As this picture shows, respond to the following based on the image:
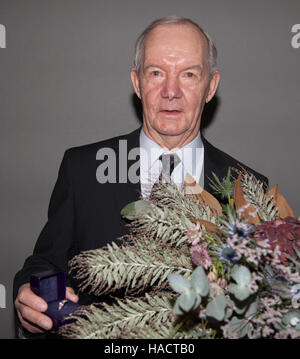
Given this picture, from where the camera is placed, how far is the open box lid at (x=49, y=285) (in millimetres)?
637

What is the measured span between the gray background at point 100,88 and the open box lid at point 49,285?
53.7 inches

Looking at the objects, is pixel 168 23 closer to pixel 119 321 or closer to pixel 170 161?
pixel 170 161

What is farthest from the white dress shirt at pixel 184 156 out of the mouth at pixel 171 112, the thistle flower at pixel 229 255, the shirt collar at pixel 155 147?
the thistle flower at pixel 229 255

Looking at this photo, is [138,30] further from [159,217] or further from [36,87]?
[159,217]

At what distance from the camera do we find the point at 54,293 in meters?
0.66

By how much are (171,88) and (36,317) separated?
0.81m

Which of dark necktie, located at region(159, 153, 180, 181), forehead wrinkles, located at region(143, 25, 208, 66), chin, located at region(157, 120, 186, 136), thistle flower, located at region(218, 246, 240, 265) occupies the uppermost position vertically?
forehead wrinkles, located at region(143, 25, 208, 66)

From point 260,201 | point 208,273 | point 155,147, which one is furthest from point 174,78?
point 208,273

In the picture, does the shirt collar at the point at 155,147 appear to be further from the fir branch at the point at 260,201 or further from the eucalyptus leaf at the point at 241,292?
the eucalyptus leaf at the point at 241,292

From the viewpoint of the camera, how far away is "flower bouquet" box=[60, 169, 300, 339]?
0.47 m

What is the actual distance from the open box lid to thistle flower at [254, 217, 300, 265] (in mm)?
339

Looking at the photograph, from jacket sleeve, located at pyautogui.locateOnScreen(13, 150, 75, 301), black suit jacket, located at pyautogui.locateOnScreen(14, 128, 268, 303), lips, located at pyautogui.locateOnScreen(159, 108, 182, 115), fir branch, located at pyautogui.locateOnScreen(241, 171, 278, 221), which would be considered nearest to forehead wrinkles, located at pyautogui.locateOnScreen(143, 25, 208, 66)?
lips, located at pyautogui.locateOnScreen(159, 108, 182, 115)

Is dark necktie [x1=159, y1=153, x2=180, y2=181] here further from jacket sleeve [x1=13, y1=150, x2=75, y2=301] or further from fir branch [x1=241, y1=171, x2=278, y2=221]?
fir branch [x1=241, y1=171, x2=278, y2=221]

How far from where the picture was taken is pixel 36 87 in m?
1.92
